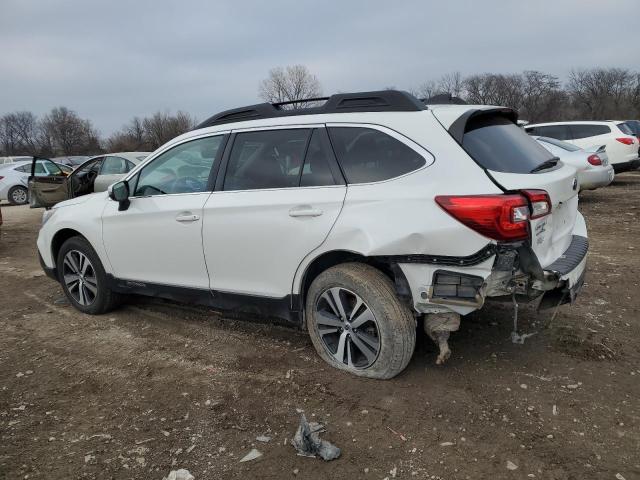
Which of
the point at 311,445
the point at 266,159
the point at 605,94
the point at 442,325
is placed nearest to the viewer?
the point at 311,445

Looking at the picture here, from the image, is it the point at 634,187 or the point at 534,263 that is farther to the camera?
the point at 634,187

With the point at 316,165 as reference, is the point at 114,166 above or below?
above

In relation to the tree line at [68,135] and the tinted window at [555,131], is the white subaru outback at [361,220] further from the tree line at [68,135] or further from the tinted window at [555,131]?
the tree line at [68,135]

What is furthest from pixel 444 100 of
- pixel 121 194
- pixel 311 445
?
pixel 121 194

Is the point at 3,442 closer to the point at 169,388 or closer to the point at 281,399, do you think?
the point at 169,388

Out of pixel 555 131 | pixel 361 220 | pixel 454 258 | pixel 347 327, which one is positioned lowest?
pixel 347 327

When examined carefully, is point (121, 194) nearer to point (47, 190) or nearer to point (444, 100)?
point (444, 100)

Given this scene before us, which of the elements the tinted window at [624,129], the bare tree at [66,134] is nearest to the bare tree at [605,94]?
the tinted window at [624,129]

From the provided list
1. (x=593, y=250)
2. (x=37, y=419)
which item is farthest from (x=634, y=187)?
(x=37, y=419)

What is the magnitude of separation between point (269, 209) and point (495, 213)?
1.49 meters

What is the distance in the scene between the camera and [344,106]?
11.2 feet

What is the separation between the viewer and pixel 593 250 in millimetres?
6535

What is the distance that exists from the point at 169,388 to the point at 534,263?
2.48 metres

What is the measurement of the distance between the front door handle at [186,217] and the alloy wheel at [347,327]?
3.85 ft
